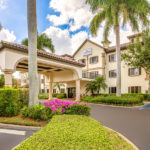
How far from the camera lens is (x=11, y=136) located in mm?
4719

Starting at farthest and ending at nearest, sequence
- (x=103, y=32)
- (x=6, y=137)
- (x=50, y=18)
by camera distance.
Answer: (x=103, y=32), (x=50, y=18), (x=6, y=137)

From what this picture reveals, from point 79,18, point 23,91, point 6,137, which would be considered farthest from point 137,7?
point 6,137

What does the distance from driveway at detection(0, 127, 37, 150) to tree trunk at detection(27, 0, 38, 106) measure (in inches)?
72.4

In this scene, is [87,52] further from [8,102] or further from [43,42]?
[8,102]

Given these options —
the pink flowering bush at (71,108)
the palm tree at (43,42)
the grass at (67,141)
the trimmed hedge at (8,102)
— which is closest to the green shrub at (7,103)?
the trimmed hedge at (8,102)

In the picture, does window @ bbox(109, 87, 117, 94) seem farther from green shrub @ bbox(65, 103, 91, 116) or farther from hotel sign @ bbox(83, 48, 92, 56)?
green shrub @ bbox(65, 103, 91, 116)

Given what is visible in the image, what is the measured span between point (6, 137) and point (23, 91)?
4079mm

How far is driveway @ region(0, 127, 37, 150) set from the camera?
158 inches

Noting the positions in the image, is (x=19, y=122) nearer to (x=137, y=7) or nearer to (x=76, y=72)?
(x=76, y=72)

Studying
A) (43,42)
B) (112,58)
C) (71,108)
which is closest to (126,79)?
(112,58)

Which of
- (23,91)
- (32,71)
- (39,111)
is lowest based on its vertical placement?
(39,111)

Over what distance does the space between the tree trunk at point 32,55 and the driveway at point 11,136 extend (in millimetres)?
1839

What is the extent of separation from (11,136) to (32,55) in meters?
4.50

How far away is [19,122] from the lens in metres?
5.81
